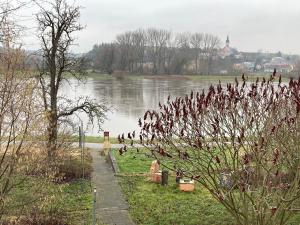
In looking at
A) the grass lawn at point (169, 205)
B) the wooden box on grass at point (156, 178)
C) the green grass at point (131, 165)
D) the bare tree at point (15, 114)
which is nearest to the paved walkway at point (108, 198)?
the grass lawn at point (169, 205)

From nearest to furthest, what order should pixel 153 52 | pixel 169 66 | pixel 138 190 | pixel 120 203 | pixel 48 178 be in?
pixel 48 178 < pixel 120 203 < pixel 138 190 < pixel 169 66 < pixel 153 52

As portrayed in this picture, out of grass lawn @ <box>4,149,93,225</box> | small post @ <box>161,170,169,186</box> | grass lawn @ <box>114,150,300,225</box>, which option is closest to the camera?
grass lawn @ <box>4,149,93,225</box>

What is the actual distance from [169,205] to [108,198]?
1945 mm

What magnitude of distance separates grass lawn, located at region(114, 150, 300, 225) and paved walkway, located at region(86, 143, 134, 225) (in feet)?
0.77

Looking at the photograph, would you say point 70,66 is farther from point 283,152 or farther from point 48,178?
point 283,152

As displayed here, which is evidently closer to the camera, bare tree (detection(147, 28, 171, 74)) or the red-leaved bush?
the red-leaved bush

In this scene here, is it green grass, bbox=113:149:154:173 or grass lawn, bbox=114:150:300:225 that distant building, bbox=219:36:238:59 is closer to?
green grass, bbox=113:149:154:173

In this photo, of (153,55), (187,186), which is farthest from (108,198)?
(153,55)

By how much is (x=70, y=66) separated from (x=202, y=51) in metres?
94.2

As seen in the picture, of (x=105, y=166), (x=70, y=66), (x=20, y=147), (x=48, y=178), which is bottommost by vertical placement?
(x=105, y=166)

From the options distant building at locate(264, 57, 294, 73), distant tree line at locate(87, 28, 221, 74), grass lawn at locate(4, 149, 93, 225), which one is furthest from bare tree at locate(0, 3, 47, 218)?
distant tree line at locate(87, 28, 221, 74)

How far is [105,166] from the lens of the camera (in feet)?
60.4

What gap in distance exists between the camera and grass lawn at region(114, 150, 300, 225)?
12.3m

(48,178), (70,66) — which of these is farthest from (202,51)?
(48,178)
